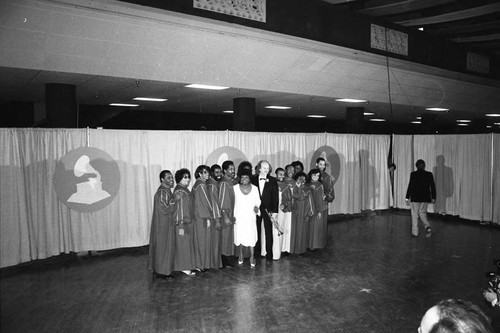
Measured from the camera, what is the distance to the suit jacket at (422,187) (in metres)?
7.22

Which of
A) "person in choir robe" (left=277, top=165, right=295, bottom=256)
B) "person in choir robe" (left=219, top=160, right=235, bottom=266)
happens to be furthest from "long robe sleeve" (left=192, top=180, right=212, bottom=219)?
"person in choir robe" (left=277, top=165, right=295, bottom=256)

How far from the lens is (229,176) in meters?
6.07

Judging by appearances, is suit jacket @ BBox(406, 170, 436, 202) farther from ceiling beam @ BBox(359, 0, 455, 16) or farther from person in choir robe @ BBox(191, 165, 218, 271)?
person in choir robe @ BBox(191, 165, 218, 271)

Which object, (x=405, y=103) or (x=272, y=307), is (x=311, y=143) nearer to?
(x=405, y=103)

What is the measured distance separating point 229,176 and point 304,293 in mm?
2232

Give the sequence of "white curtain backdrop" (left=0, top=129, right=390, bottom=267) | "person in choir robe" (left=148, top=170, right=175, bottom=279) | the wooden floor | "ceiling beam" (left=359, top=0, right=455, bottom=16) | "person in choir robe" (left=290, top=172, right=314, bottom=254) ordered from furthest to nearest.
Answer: "person in choir robe" (left=290, top=172, right=314, bottom=254) → "white curtain backdrop" (left=0, top=129, right=390, bottom=267) → "person in choir robe" (left=148, top=170, right=175, bottom=279) → "ceiling beam" (left=359, top=0, right=455, bottom=16) → the wooden floor

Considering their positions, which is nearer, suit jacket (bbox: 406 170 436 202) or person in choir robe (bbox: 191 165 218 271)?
person in choir robe (bbox: 191 165 218 271)

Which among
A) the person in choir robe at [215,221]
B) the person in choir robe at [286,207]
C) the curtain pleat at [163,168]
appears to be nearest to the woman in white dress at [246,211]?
the person in choir robe at [215,221]

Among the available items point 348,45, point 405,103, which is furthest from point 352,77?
point 405,103

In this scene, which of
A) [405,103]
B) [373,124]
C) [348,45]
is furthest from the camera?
[373,124]

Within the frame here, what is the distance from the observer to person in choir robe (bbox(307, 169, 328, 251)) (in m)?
6.66

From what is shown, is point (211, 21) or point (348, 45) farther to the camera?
point (348, 45)

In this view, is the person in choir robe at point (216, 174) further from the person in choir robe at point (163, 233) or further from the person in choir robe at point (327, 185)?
the person in choir robe at point (327, 185)

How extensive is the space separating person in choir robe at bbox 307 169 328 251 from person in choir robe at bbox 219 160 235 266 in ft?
5.13
